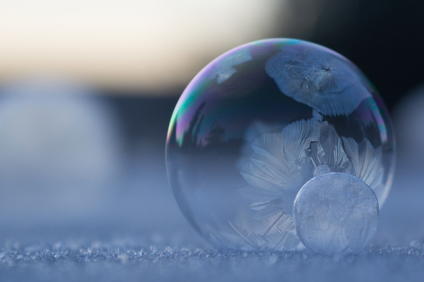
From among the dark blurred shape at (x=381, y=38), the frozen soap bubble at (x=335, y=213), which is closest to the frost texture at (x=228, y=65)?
the frozen soap bubble at (x=335, y=213)

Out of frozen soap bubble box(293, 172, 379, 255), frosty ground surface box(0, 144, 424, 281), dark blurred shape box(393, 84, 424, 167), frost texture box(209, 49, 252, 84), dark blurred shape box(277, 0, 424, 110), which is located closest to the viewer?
frosty ground surface box(0, 144, 424, 281)

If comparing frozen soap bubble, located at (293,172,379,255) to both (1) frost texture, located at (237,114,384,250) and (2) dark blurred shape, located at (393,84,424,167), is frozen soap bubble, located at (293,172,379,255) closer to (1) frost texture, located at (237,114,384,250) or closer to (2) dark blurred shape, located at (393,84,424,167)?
(1) frost texture, located at (237,114,384,250)

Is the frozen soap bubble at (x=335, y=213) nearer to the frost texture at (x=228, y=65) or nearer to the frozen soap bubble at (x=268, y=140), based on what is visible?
the frozen soap bubble at (x=268, y=140)

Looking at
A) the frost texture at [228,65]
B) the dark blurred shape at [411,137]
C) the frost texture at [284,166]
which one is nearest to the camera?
the frost texture at [284,166]

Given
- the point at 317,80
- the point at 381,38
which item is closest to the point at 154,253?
the point at 317,80

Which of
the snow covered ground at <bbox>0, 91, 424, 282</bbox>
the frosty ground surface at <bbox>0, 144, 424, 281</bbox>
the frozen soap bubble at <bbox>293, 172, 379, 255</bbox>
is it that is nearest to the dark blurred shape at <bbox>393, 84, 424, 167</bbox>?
the snow covered ground at <bbox>0, 91, 424, 282</bbox>

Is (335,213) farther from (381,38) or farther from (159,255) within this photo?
(381,38)

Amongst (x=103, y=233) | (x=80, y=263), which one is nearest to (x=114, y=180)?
(x=103, y=233)

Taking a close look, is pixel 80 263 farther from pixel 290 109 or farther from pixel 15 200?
pixel 15 200
